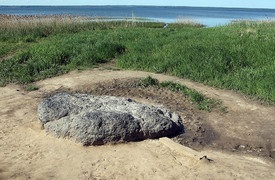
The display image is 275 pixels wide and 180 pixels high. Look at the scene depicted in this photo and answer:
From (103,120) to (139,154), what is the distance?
28.1 inches

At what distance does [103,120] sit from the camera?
18.3 ft

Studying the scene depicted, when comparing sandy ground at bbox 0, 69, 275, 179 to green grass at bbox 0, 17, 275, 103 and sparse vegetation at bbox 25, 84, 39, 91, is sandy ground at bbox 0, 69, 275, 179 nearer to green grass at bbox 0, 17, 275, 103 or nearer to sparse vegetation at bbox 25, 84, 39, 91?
sparse vegetation at bbox 25, 84, 39, 91

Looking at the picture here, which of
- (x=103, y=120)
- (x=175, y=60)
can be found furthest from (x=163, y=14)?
(x=103, y=120)

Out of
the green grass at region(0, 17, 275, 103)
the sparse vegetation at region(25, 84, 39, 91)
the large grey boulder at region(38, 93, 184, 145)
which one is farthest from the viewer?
the green grass at region(0, 17, 275, 103)

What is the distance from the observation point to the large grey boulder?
5.55m

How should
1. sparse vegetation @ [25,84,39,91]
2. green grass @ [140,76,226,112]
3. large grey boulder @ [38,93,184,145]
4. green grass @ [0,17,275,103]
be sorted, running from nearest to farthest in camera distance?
1. large grey boulder @ [38,93,184,145]
2. green grass @ [140,76,226,112]
3. sparse vegetation @ [25,84,39,91]
4. green grass @ [0,17,275,103]

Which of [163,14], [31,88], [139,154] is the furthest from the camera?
[163,14]

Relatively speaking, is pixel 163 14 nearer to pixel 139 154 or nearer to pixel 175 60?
pixel 175 60

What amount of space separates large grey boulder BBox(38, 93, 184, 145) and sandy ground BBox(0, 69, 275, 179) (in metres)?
0.13

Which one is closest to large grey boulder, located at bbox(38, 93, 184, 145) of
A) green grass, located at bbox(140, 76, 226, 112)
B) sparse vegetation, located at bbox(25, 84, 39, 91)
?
green grass, located at bbox(140, 76, 226, 112)

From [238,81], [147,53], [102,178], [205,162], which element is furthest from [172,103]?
[147,53]

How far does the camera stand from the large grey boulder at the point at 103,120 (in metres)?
5.55

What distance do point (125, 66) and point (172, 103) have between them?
127 inches

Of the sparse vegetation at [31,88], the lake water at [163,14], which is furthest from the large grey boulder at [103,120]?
the lake water at [163,14]
